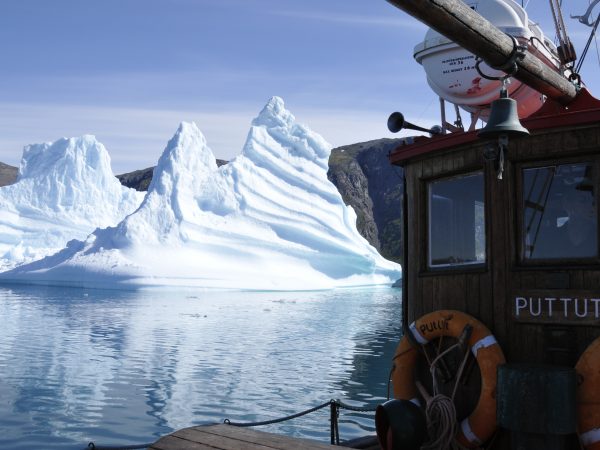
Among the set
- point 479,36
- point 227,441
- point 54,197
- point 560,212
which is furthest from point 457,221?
point 54,197

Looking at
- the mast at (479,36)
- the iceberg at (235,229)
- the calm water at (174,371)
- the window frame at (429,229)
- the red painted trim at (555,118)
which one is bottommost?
the calm water at (174,371)

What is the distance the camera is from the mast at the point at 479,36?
12.9 ft

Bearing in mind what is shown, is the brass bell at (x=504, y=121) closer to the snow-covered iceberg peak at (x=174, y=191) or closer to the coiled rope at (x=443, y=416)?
the coiled rope at (x=443, y=416)

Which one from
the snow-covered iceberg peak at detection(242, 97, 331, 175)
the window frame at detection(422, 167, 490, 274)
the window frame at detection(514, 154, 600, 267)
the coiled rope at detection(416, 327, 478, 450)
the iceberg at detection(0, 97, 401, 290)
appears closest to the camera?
the window frame at detection(514, 154, 600, 267)

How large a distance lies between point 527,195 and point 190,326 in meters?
25.9

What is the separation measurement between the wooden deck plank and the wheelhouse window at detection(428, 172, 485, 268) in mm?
2142

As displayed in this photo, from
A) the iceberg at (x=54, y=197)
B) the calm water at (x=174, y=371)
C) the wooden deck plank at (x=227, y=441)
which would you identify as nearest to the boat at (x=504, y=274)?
the wooden deck plank at (x=227, y=441)

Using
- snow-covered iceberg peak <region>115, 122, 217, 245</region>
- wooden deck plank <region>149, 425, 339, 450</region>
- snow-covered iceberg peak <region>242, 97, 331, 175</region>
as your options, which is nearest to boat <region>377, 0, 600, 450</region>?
wooden deck plank <region>149, 425, 339, 450</region>

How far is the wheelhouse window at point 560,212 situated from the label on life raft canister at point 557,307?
1.01ft

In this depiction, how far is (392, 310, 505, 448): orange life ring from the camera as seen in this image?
536cm

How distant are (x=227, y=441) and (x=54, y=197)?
78.5 meters

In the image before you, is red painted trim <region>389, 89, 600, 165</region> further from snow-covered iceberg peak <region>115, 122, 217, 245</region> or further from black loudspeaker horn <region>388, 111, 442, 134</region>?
snow-covered iceberg peak <region>115, 122, 217, 245</region>

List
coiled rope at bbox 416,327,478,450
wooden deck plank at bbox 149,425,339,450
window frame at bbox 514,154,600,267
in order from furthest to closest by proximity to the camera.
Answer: coiled rope at bbox 416,327,478,450 < window frame at bbox 514,154,600,267 < wooden deck plank at bbox 149,425,339,450

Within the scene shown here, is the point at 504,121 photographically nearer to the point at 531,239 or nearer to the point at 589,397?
the point at 531,239
